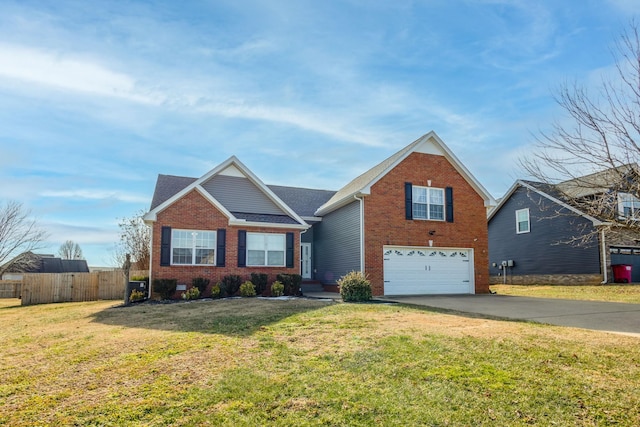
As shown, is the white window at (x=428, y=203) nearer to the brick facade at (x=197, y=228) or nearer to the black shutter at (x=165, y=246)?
the brick facade at (x=197, y=228)

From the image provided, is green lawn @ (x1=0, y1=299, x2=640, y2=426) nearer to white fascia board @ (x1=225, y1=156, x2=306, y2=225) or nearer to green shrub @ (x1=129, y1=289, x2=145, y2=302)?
green shrub @ (x1=129, y1=289, x2=145, y2=302)

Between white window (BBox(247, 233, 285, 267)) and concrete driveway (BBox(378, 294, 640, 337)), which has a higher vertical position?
white window (BBox(247, 233, 285, 267))

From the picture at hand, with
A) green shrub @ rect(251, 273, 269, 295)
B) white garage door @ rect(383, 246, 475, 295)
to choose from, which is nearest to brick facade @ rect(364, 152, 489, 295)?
white garage door @ rect(383, 246, 475, 295)

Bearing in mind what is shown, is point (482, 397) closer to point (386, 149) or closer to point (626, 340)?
point (626, 340)

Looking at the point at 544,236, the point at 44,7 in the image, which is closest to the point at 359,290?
the point at 44,7

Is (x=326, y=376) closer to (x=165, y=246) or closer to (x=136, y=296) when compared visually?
(x=165, y=246)

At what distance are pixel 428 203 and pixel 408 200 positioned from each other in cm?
109

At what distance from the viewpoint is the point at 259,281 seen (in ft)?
58.9

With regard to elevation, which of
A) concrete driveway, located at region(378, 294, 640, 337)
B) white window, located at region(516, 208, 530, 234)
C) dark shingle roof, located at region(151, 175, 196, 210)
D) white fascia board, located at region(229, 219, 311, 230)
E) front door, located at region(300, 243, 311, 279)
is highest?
dark shingle roof, located at region(151, 175, 196, 210)

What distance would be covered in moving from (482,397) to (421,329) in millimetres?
3428

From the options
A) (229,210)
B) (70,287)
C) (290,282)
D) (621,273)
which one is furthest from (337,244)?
(621,273)

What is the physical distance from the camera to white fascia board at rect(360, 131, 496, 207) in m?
18.9

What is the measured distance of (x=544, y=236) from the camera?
25.1 m

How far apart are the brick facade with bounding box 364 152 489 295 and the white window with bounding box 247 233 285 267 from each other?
374cm
